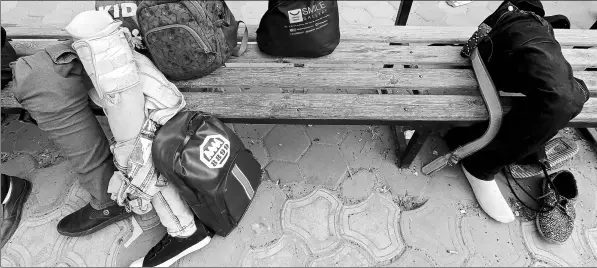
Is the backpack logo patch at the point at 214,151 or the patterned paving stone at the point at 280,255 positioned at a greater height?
the backpack logo patch at the point at 214,151

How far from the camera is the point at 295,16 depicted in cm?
200

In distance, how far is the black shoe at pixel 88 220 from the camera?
222 cm

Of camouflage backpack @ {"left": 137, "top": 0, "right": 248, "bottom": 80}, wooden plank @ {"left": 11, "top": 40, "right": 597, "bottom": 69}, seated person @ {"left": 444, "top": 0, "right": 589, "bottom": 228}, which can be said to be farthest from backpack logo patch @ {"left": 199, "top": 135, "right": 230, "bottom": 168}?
seated person @ {"left": 444, "top": 0, "right": 589, "bottom": 228}

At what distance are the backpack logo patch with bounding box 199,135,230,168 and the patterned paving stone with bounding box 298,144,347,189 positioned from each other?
0.69m

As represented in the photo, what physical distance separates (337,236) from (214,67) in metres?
1.12

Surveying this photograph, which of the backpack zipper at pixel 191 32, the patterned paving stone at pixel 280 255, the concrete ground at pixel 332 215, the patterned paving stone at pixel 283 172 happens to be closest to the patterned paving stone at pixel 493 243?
the concrete ground at pixel 332 215

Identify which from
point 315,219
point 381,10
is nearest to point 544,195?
point 315,219

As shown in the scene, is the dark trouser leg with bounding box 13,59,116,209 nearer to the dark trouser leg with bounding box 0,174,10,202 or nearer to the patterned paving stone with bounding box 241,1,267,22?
the dark trouser leg with bounding box 0,174,10,202

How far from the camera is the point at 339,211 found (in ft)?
7.75

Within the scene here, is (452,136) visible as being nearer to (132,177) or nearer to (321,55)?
(321,55)

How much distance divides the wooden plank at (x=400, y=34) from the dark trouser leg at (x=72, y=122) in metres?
0.72

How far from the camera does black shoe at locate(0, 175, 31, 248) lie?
7.45ft

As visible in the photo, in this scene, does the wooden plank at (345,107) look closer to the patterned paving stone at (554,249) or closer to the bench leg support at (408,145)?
the bench leg support at (408,145)

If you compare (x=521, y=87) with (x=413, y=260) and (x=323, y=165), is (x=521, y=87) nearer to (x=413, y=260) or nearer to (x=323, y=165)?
(x=413, y=260)
